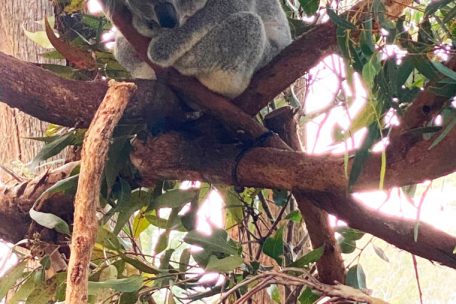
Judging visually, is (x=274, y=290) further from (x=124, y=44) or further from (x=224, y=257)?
(x=124, y=44)

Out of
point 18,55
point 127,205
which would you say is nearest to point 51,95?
point 127,205

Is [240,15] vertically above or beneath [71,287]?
above

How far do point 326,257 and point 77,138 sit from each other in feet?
2.61

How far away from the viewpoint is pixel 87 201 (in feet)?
3.67

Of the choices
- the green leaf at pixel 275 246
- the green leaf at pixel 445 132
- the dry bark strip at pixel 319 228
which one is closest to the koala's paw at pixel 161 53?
the dry bark strip at pixel 319 228

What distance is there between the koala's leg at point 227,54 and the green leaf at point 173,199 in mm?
336

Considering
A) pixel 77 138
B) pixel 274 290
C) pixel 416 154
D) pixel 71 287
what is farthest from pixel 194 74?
pixel 71 287

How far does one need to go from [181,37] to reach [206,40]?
86mm

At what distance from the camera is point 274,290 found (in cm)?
186

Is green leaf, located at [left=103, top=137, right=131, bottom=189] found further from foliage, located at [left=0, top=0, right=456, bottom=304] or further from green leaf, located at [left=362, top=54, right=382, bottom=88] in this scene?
green leaf, located at [left=362, top=54, right=382, bottom=88]

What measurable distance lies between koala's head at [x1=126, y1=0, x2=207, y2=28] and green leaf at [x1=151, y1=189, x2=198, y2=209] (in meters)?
0.58

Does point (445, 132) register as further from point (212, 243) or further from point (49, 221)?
point (49, 221)

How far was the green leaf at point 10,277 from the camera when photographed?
1.67 metres

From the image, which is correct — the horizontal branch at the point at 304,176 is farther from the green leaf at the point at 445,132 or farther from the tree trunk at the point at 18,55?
the tree trunk at the point at 18,55
